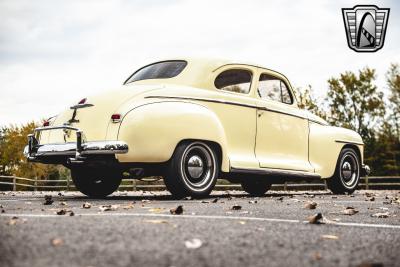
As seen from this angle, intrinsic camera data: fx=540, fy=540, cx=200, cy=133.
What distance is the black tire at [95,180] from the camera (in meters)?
7.89

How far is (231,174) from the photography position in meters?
7.33

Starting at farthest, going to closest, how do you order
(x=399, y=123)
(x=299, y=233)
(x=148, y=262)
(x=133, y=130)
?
(x=399, y=123)
(x=133, y=130)
(x=299, y=233)
(x=148, y=262)

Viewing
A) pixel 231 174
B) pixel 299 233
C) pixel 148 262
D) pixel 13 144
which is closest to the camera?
pixel 148 262

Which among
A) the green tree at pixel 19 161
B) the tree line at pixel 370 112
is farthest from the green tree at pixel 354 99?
the green tree at pixel 19 161

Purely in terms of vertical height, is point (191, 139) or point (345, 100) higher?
point (345, 100)

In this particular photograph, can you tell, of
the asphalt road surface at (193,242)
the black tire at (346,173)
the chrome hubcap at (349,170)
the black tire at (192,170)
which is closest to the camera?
the asphalt road surface at (193,242)

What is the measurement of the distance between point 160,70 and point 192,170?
1.69m

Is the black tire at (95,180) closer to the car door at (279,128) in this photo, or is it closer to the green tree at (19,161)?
the car door at (279,128)

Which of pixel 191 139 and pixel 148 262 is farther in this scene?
pixel 191 139

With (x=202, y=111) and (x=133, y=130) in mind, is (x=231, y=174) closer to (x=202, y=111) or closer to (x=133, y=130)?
(x=202, y=111)

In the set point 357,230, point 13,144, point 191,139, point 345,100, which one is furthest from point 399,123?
point 357,230

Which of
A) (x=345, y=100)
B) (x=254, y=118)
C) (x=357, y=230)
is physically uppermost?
(x=345, y=100)

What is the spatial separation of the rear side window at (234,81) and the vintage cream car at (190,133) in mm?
15

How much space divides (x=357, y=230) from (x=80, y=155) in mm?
3602
